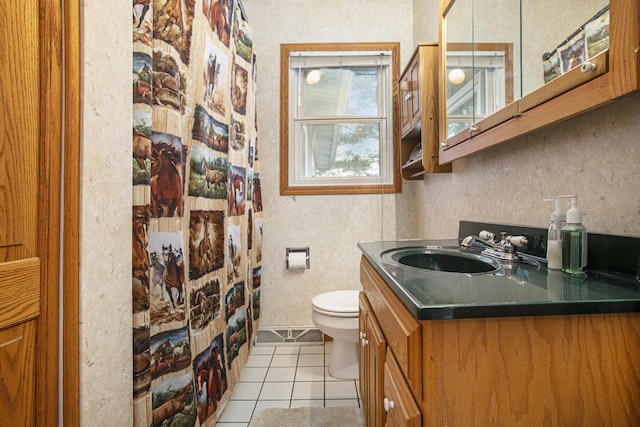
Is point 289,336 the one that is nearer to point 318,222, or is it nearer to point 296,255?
point 296,255

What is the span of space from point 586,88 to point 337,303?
4.79 ft

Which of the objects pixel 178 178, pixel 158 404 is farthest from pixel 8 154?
pixel 158 404

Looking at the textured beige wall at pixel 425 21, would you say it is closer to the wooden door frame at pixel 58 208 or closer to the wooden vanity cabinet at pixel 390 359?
the wooden vanity cabinet at pixel 390 359

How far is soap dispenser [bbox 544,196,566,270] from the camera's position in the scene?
761mm

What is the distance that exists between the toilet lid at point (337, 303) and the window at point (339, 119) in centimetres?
76

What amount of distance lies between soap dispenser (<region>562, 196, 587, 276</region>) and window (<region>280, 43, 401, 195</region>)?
1546 millimetres

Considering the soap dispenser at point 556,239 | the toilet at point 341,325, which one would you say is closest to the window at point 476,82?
the soap dispenser at point 556,239

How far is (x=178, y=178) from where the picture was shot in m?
1.03

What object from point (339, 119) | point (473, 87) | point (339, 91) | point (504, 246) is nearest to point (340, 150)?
point (339, 119)

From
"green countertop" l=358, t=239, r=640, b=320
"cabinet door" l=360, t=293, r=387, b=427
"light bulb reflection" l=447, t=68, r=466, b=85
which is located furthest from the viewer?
"light bulb reflection" l=447, t=68, r=466, b=85

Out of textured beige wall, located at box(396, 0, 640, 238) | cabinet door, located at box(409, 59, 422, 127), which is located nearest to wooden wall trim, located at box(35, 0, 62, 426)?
textured beige wall, located at box(396, 0, 640, 238)

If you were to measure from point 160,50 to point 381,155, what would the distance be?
1.65 m

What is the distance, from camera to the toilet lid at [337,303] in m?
1.62

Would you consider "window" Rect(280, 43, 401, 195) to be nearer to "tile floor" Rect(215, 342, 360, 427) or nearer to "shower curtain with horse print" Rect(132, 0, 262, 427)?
"shower curtain with horse print" Rect(132, 0, 262, 427)
